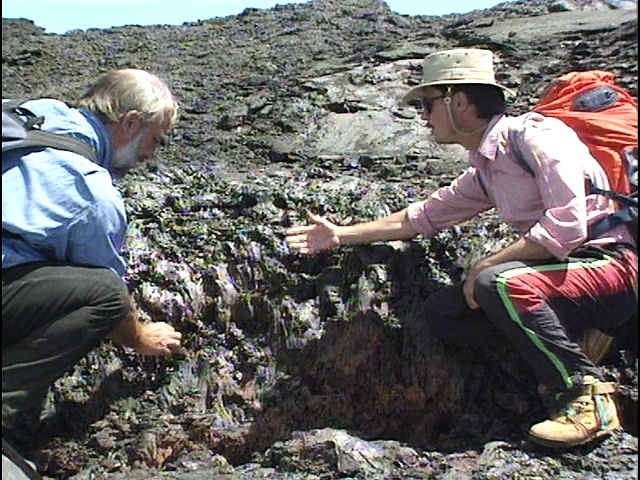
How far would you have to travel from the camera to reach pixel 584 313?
3629mm

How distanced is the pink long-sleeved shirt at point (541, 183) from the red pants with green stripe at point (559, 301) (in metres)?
0.08

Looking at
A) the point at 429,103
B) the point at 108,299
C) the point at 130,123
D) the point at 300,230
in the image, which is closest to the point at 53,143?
the point at 130,123

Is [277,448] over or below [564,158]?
below

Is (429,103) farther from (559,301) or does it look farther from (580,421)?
(580,421)

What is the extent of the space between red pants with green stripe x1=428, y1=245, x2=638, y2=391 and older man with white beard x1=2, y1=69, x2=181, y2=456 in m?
1.31

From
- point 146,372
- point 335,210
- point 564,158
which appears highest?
point 564,158

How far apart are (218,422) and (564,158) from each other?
1717mm

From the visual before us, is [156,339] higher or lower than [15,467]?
higher

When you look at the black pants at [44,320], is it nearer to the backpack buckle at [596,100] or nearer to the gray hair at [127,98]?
the gray hair at [127,98]

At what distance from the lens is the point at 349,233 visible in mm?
4180

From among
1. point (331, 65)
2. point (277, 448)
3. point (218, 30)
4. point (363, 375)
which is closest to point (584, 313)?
point (363, 375)

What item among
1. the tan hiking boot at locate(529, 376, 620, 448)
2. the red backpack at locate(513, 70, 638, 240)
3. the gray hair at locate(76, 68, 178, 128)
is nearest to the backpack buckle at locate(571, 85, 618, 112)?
the red backpack at locate(513, 70, 638, 240)

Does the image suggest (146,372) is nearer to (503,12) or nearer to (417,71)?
(417,71)

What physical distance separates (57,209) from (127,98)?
54 centimetres
